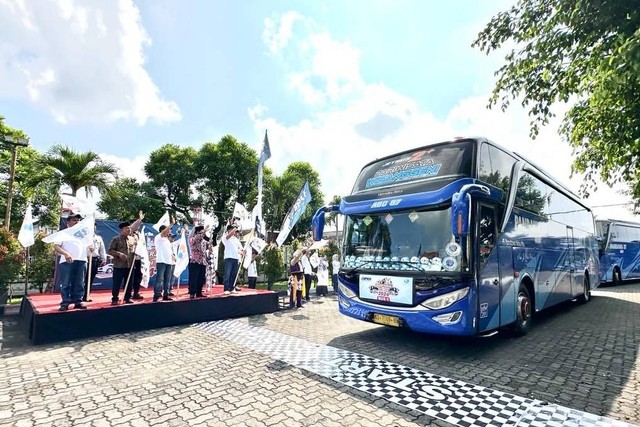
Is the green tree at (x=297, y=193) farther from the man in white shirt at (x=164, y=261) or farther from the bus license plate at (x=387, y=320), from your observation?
the bus license plate at (x=387, y=320)

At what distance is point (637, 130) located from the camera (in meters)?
5.68

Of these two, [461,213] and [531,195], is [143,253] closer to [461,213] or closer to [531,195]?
[461,213]

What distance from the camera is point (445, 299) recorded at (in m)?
5.33

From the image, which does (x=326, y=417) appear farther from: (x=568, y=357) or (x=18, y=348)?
(x=18, y=348)

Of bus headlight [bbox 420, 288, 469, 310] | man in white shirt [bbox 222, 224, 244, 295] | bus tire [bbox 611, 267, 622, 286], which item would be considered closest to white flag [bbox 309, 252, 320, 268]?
man in white shirt [bbox 222, 224, 244, 295]

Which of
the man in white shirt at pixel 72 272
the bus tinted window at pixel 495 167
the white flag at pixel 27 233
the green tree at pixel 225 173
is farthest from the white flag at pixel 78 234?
the green tree at pixel 225 173

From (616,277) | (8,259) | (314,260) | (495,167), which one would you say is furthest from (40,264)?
(616,277)

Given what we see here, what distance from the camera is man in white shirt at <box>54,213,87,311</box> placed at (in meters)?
6.74

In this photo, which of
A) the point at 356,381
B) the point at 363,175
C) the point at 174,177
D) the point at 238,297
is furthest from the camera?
the point at 174,177

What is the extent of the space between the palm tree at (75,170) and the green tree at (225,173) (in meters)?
12.9

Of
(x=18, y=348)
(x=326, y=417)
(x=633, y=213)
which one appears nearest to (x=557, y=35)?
(x=326, y=417)

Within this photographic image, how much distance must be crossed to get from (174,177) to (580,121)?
2680cm

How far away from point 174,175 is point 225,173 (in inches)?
161

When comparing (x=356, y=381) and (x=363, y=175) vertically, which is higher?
(x=363, y=175)
